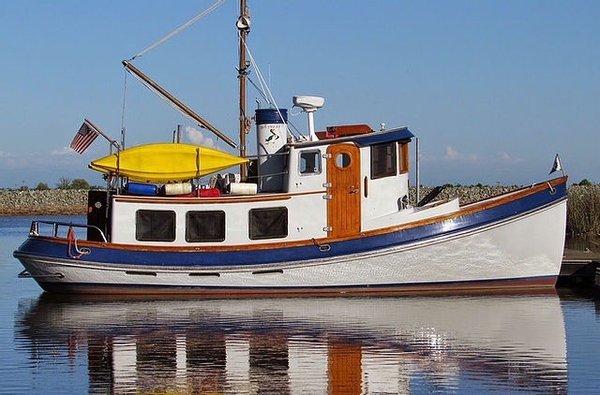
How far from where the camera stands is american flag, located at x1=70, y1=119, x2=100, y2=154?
2327 cm

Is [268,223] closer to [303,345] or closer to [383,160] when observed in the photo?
[383,160]

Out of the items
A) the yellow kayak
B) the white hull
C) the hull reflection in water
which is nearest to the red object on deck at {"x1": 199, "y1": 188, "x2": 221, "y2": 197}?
the yellow kayak

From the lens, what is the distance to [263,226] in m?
22.3

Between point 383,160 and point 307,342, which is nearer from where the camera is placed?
point 307,342

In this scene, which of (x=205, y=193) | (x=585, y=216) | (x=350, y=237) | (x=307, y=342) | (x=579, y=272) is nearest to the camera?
(x=307, y=342)

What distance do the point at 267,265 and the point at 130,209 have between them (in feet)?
10.1

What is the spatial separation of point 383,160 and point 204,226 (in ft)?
13.1

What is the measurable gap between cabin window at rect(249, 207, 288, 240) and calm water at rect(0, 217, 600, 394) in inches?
54.1

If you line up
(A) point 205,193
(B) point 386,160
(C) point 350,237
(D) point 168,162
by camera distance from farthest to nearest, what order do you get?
(D) point 168,162, (A) point 205,193, (B) point 386,160, (C) point 350,237

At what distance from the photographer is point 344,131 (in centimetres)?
2317

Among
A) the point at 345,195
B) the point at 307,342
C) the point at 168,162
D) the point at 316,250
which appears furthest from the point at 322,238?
the point at 307,342

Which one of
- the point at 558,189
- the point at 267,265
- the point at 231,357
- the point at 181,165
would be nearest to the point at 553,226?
the point at 558,189

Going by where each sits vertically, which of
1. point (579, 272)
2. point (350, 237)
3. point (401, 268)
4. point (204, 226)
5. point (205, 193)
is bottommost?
point (579, 272)

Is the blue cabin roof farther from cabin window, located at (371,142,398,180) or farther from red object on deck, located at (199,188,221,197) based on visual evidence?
red object on deck, located at (199,188,221,197)
